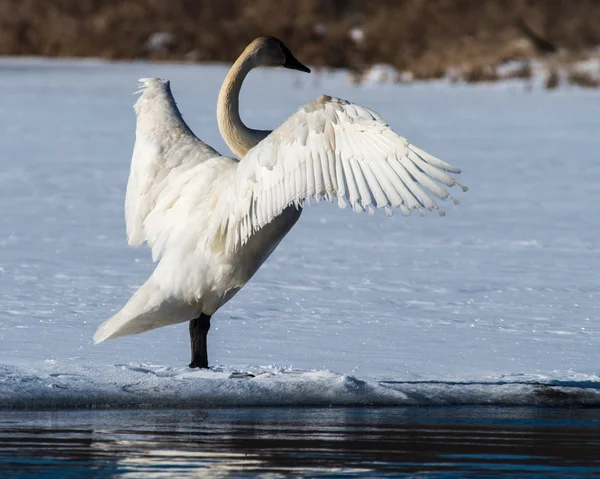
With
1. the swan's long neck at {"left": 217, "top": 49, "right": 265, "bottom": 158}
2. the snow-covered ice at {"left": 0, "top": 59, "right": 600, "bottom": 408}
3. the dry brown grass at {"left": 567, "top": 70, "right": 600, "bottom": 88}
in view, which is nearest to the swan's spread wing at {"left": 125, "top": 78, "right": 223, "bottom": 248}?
the swan's long neck at {"left": 217, "top": 49, "right": 265, "bottom": 158}

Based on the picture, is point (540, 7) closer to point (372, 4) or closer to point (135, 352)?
point (372, 4)

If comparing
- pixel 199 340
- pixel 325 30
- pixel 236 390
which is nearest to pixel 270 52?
pixel 199 340

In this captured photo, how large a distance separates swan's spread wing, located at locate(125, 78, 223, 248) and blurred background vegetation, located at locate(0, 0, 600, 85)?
20972 mm

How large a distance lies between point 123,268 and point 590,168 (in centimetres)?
647

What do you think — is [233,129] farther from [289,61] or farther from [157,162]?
[289,61]

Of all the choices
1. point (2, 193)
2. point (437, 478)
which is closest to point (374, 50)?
point (2, 193)

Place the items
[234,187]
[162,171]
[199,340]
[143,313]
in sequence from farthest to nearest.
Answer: [162,171], [199,340], [143,313], [234,187]

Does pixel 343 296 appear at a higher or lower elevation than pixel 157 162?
lower

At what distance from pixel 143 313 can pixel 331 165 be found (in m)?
1.07

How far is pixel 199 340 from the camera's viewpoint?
5.91 metres

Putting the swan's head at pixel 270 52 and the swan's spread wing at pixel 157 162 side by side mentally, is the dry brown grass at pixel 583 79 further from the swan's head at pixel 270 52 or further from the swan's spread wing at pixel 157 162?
the swan's spread wing at pixel 157 162

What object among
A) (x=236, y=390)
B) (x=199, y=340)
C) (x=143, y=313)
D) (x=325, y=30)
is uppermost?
(x=325, y=30)

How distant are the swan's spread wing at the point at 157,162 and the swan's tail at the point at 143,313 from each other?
1.58 feet

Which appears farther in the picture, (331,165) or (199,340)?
(199,340)
